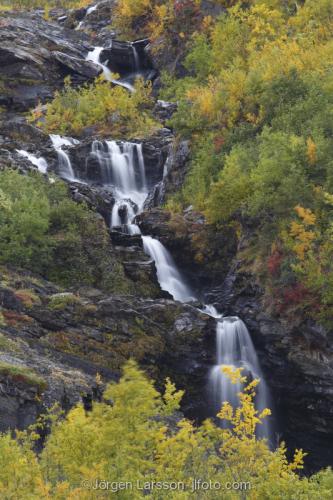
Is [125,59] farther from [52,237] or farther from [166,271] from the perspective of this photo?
[52,237]

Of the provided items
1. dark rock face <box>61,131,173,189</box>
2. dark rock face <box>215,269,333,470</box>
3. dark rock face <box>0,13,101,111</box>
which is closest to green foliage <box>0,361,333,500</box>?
dark rock face <box>215,269,333,470</box>

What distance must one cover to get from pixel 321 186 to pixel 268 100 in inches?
419

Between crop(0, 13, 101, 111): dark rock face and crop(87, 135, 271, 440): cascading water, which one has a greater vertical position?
crop(0, 13, 101, 111): dark rock face

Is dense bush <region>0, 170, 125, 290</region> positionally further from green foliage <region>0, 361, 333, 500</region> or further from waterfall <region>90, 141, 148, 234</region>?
green foliage <region>0, 361, 333, 500</region>

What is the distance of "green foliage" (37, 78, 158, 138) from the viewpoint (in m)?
48.2

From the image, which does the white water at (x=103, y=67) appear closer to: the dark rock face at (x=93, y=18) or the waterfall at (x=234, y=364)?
the dark rock face at (x=93, y=18)

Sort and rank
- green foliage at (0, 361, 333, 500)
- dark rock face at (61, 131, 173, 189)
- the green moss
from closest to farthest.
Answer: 1. green foliage at (0, 361, 333, 500)
2. the green moss
3. dark rock face at (61, 131, 173, 189)

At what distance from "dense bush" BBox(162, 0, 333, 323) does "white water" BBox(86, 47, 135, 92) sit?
23.9 ft

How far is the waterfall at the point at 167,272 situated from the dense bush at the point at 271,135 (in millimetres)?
3388

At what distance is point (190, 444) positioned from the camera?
11438 millimetres

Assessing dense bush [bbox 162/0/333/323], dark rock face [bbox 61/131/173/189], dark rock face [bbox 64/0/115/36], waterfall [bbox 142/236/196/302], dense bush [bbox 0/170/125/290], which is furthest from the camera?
dark rock face [bbox 64/0/115/36]

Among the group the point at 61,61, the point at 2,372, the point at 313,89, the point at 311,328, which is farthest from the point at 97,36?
the point at 2,372

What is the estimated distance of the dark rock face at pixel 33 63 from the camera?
5447cm

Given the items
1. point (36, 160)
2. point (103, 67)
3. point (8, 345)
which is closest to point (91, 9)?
point (103, 67)
